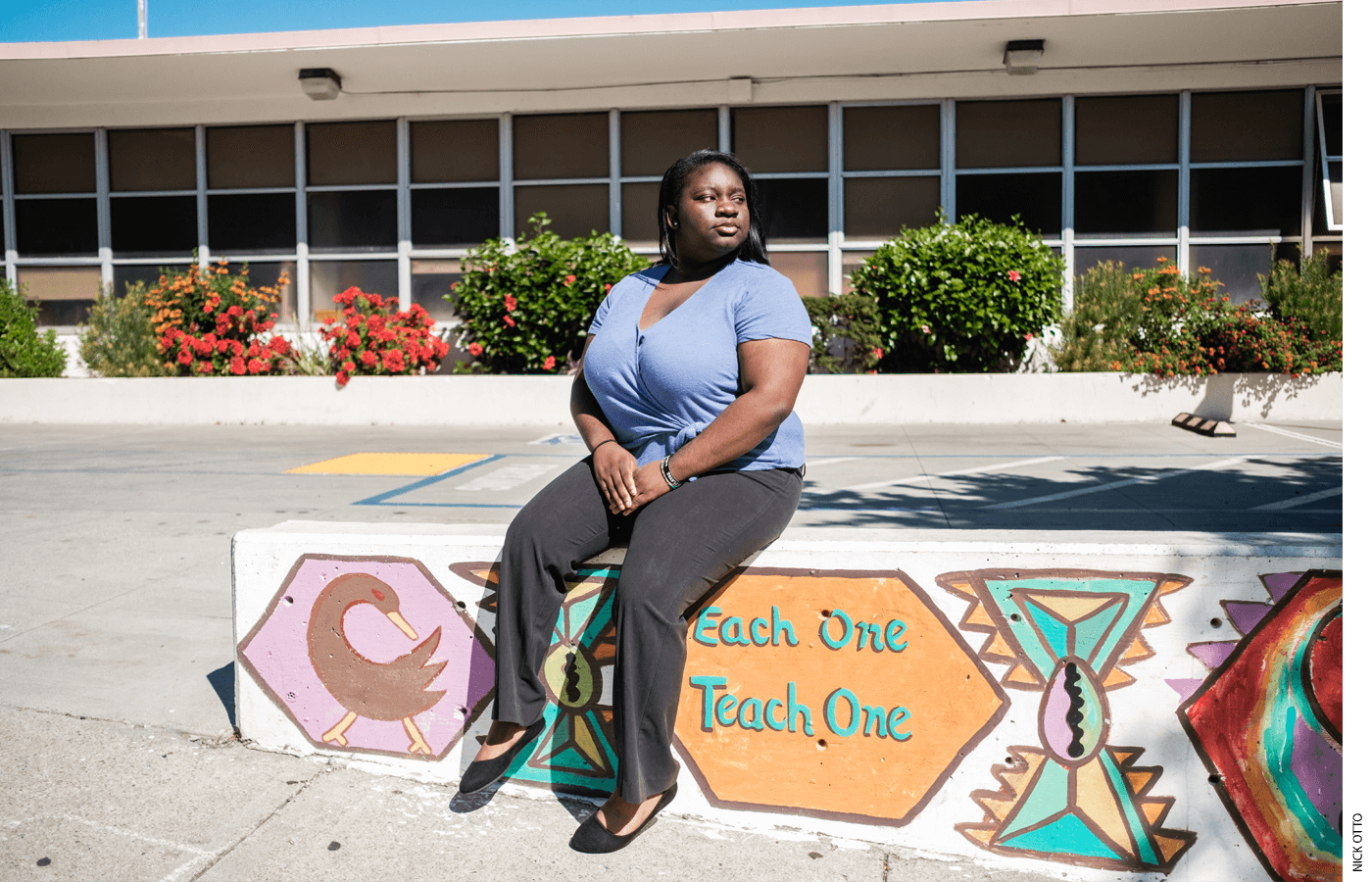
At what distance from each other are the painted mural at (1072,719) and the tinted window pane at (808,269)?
11435 millimetres

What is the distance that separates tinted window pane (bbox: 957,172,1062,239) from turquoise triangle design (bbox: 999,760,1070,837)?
11.9 metres

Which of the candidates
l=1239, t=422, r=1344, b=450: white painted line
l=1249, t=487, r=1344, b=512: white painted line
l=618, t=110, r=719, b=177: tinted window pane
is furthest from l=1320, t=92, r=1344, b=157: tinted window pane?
l=1249, t=487, r=1344, b=512: white painted line

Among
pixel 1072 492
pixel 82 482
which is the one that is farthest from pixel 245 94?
pixel 1072 492

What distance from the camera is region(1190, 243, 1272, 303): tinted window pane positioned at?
13.0 meters

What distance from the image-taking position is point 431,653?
2779 mm

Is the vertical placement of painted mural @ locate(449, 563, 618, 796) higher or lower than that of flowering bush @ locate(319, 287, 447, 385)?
lower

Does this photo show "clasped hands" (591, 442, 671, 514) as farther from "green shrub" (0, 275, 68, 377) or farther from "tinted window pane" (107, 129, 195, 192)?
"tinted window pane" (107, 129, 195, 192)

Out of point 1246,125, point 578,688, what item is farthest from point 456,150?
point 578,688

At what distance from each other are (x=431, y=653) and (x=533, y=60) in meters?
11.2

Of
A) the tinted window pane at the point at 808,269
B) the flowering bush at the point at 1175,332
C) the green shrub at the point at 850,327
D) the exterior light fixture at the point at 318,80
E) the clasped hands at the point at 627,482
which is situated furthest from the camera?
the tinted window pane at the point at 808,269

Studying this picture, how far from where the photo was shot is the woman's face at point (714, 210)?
9.24 feet

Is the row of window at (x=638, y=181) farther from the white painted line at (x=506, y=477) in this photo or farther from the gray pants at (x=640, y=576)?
the gray pants at (x=640, y=576)

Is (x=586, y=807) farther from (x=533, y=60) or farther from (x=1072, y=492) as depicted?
(x=533, y=60)

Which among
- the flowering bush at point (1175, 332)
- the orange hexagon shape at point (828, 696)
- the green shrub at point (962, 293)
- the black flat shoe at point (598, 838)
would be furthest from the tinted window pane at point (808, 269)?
the black flat shoe at point (598, 838)
